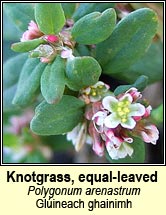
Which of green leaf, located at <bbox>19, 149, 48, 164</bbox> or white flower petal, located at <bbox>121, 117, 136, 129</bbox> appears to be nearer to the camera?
white flower petal, located at <bbox>121, 117, 136, 129</bbox>

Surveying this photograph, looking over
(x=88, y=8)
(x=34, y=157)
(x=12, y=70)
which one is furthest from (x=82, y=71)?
(x=34, y=157)

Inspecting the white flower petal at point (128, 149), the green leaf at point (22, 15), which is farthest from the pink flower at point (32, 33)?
the white flower petal at point (128, 149)

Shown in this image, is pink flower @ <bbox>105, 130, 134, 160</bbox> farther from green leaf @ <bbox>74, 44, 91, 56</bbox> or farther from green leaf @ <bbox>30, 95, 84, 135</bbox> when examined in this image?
green leaf @ <bbox>74, 44, 91, 56</bbox>

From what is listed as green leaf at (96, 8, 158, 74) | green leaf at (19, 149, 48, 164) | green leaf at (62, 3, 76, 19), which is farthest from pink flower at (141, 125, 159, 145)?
green leaf at (19, 149, 48, 164)

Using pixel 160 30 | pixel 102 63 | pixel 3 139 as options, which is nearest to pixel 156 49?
pixel 160 30

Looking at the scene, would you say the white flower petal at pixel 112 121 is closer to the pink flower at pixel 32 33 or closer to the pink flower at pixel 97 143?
the pink flower at pixel 97 143

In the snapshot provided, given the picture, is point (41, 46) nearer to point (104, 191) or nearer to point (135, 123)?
point (135, 123)
